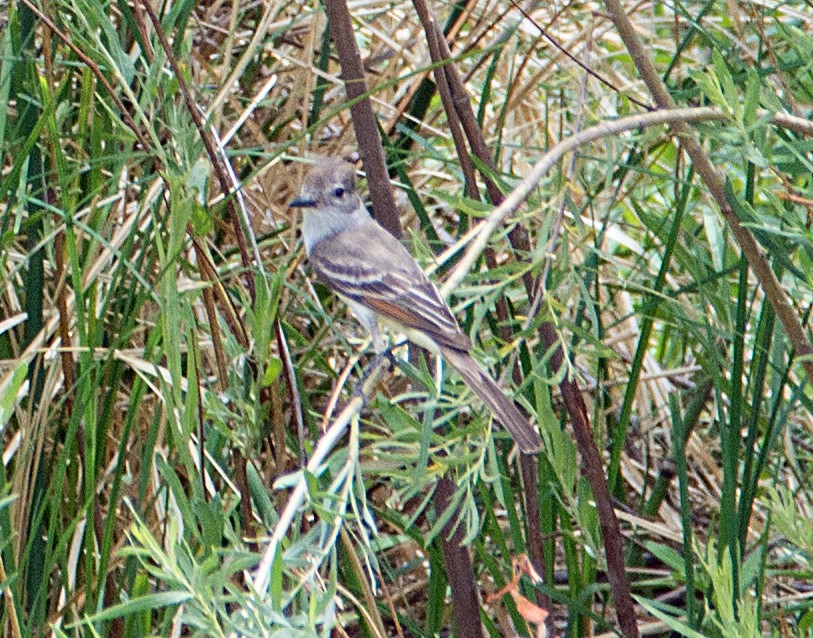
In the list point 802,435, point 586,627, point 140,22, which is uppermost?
point 140,22

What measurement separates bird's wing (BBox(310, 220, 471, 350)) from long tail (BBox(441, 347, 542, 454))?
1.13 feet

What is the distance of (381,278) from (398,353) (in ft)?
0.84

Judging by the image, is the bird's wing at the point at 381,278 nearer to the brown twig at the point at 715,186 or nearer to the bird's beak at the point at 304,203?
the bird's beak at the point at 304,203

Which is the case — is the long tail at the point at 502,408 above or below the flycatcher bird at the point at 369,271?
above

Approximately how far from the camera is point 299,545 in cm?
147

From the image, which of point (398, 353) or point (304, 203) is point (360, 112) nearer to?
point (398, 353)

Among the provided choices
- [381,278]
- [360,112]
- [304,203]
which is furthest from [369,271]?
[360,112]

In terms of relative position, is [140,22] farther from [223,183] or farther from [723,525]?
[723,525]

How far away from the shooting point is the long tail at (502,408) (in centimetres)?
192

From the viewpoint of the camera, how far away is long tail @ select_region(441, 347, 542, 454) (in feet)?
6.31

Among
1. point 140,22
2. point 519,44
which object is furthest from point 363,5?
point 140,22

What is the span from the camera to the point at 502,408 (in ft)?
6.34

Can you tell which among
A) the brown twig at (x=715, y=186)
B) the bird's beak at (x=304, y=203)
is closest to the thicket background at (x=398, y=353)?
the brown twig at (x=715, y=186)

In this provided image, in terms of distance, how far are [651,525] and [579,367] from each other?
58cm
